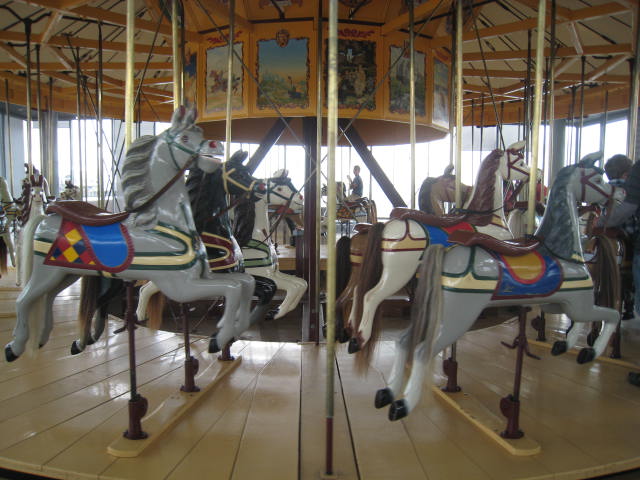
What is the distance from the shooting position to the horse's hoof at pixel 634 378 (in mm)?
2955

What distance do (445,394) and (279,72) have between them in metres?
3.49

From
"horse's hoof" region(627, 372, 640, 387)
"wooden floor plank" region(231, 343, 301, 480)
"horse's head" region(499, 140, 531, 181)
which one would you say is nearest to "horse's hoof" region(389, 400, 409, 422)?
"wooden floor plank" region(231, 343, 301, 480)

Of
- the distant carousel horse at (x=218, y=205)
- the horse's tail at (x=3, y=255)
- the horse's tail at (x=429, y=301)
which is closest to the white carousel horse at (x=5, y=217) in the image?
the horse's tail at (x=3, y=255)

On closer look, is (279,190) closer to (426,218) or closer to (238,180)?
(238,180)

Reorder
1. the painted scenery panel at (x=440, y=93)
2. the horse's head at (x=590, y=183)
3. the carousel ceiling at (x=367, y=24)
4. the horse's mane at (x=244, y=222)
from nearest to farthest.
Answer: the horse's head at (x=590, y=183) → the horse's mane at (x=244, y=222) → the carousel ceiling at (x=367, y=24) → the painted scenery panel at (x=440, y=93)

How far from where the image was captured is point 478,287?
2090mm

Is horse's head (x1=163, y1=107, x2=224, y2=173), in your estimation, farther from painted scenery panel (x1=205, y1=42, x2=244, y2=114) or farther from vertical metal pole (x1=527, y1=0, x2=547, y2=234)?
painted scenery panel (x1=205, y1=42, x2=244, y2=114)

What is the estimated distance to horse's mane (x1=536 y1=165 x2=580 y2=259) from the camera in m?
2.36

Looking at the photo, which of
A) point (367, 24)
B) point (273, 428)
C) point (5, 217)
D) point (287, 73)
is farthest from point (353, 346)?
point (5, 217)

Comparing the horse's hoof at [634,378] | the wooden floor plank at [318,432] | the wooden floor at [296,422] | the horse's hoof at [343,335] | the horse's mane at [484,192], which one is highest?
the horse's mane at [484,192]

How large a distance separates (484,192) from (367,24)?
2574 mm

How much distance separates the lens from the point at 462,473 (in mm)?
1942

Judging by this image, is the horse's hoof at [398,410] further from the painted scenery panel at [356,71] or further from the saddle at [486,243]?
the painted scenery panel at [356,71]

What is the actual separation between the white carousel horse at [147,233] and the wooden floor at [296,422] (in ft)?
2.15
